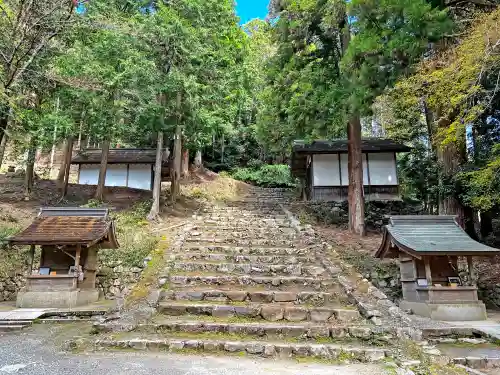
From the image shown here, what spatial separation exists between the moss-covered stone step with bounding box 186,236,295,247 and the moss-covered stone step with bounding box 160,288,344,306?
11.6ft

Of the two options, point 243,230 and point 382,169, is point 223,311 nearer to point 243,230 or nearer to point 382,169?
point 243,230

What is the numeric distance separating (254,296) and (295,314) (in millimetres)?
1082

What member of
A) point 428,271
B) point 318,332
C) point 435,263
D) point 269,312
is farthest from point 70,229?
point 435,263

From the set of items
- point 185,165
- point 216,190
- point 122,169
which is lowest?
point 216,190

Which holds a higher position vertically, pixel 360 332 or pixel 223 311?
pixel 223 311

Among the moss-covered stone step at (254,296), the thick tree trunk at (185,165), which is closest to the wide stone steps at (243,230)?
the moss-covered stone step at (254,296)

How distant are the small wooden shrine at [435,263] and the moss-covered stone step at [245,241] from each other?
293 centimetres

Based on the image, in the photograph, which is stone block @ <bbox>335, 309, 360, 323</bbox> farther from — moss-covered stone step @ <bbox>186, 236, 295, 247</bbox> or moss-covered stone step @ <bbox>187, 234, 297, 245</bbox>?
moss-covered stone step @ <bbox>187, 234, 297, 245</bbox>

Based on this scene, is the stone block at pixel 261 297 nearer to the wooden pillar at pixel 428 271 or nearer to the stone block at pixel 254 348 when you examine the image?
the stone block at pixel 254 348

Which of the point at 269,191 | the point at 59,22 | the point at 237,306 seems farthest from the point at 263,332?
the point at 269,191

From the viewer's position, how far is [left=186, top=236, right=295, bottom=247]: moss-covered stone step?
36.5 feet

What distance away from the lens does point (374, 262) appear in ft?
36.5

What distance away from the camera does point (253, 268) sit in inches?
353

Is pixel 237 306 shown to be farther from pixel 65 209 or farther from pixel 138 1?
pixel 138 1
